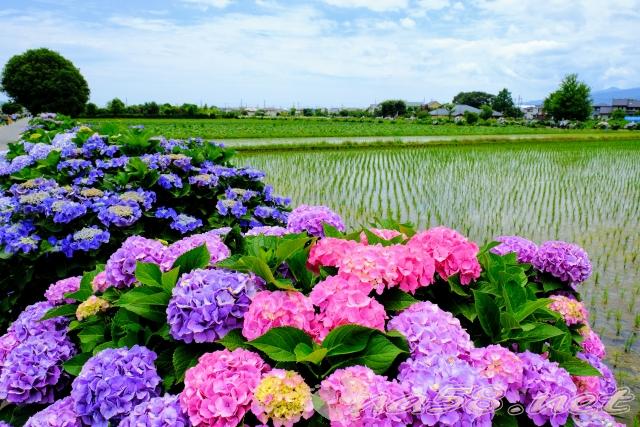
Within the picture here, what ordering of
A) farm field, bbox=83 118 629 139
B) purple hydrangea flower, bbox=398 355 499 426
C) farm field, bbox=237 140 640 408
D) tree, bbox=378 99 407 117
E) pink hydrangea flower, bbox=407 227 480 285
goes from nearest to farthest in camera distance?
purple hydrangea flower, bbox=398 355 499 426
pink hydrangea flower, bbox=407 227 480 285
farm field, bbox=237 140 640 408
farm field, bbox=83 118 629 139
tree, bbox=378 99 407 117

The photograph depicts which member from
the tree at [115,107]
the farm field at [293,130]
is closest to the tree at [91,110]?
the tree at [115,107]

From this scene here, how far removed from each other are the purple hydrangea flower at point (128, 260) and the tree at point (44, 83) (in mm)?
51791

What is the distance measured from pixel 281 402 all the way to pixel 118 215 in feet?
8.18

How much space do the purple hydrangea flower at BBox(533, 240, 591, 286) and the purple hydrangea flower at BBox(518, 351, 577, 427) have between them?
1.13 metres

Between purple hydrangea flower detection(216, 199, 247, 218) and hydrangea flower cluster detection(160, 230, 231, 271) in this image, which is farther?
purple hydrangea flower detection(216, 199, 247, 218)

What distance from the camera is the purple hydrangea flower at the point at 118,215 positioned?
326cm

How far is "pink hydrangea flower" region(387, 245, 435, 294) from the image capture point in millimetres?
1553

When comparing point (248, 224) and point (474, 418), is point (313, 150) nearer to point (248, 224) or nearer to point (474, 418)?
point (248, 224)

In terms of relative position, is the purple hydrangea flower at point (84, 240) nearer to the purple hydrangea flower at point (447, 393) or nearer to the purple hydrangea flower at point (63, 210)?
the purple hydrangea flower at point (63, 210)

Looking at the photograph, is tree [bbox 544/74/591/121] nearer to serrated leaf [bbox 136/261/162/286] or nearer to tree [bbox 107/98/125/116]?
tree [bbox 107/98/125/116]

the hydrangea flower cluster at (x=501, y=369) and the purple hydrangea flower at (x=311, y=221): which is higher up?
the purple hydrangea flower at (x=311, y=221)

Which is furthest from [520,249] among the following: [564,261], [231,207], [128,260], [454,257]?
[231,207]

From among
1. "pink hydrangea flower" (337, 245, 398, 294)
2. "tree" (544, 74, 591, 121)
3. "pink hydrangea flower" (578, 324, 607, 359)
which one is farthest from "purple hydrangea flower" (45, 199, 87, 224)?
"tree" (544, 74, 591, 121)

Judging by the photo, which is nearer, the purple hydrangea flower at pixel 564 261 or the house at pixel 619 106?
the purple hydrangea flower at pixel 564 261
